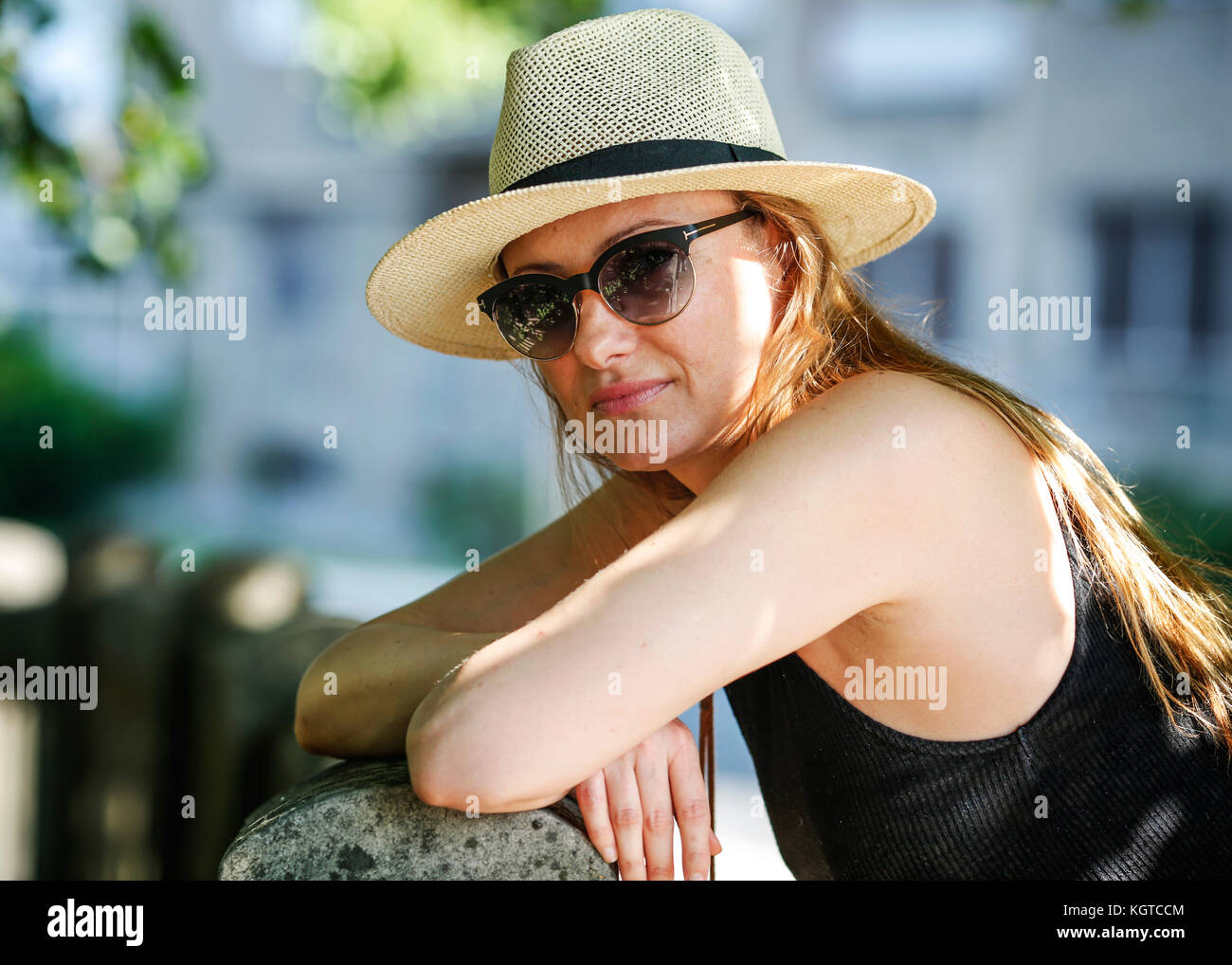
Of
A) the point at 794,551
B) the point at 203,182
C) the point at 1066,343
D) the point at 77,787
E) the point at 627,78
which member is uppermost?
the point at 1066,343

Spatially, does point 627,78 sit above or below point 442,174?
below

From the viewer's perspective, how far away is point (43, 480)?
10188 millimetres

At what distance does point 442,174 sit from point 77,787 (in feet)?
43.2

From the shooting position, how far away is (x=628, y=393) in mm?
2090

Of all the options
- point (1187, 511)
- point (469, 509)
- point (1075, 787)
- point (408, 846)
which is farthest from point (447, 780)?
point (469, 509)

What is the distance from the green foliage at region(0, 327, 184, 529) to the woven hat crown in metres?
7.64

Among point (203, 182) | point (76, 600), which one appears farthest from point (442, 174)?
point (76, 600)

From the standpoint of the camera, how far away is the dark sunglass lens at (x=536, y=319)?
2076mm

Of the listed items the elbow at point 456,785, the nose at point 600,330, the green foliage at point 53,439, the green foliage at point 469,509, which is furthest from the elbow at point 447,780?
the green foliage at point 469,509

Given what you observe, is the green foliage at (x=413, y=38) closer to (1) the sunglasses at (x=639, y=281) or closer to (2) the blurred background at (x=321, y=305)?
(2) the blurred background at (x=321, y=305)

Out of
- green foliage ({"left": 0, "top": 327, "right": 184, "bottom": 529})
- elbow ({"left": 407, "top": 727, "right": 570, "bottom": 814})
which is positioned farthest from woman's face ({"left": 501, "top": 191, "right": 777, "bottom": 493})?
green foliage ({"left": 0, "top": 327, "right": 184, "bottom": 529})

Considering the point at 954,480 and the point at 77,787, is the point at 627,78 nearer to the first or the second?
the point at 954,480

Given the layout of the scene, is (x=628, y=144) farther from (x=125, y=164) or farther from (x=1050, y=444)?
(x=125, y=164)
